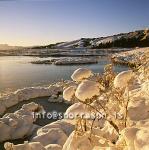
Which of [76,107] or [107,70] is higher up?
[107,70]

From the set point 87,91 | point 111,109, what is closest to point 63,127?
point 111,109

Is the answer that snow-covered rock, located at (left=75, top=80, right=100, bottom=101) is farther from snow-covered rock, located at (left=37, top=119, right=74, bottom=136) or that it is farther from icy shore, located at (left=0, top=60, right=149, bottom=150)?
snow-covered rock, located at (left=37, top=119, right=74, bottom=136)

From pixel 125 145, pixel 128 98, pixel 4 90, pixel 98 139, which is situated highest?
pixel 128 98

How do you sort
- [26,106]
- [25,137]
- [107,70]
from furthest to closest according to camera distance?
[26,106] → [25,137] → [107,70]

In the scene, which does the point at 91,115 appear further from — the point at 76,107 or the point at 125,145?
the point at 125,145

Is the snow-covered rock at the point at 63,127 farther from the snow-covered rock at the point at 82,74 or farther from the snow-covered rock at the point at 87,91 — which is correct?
the snow-covered rock at the point at 87,91

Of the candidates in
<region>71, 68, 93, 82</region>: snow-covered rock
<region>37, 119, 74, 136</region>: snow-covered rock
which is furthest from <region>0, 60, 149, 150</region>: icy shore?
<region>37, 119, 74, 136</region>: snow-covered rock

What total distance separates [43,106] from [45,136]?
7.58 m

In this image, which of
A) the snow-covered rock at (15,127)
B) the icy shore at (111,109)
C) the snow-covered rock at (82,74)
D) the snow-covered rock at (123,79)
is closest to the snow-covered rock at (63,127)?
the snow-covered rock at (15,127)

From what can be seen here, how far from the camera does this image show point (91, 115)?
9.76 ft

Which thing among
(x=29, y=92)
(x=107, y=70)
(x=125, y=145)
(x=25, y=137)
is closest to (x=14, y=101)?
(x=29, y=92)

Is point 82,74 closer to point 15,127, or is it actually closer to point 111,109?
point 111,109

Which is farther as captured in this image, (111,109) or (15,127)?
(15,127)

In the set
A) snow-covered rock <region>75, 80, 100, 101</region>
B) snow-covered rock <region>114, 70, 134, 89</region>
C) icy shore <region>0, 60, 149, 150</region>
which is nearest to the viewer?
icy shore <region>0, 60, 149, 150</region>
